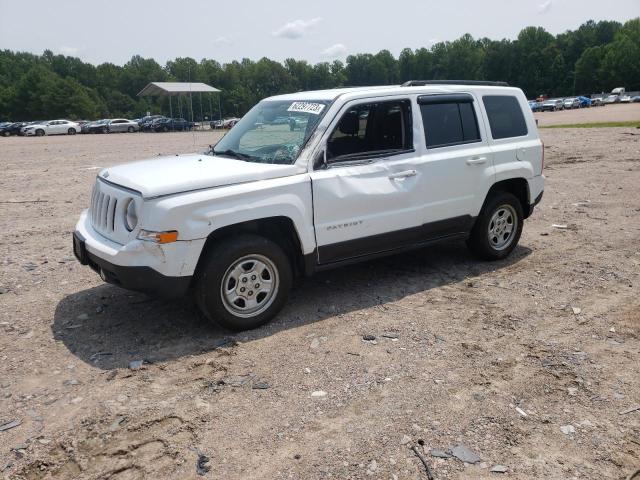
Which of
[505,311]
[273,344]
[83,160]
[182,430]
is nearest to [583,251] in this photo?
[505,311]

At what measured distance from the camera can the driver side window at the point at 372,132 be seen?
17.7ft

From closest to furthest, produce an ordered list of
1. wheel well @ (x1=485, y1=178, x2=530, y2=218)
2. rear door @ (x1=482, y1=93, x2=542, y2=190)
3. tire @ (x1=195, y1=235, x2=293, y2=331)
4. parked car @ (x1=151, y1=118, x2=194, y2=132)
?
tire @ (x1=195, y1=235, x2=293, y2=331) → rear door @ (x1=482, y1=93, x2=542, y2=190) → wheel well @ (x1=485, y1=178, x2=530, y2=218) → parked car @ (x1=151, y1=118, x2=194, y2=132)

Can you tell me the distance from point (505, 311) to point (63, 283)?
4670mm

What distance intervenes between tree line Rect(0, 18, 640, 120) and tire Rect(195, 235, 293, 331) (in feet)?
330

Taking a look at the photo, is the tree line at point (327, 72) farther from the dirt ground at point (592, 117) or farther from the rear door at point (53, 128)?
the dirt ground at point (592, 117)

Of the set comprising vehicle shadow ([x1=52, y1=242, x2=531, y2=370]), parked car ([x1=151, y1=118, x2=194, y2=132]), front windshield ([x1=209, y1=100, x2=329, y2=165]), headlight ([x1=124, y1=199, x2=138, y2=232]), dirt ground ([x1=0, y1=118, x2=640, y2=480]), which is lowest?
dirt ground ([x1=0, y1=118, x2=640, y2=480])

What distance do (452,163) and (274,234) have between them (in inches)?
84.4

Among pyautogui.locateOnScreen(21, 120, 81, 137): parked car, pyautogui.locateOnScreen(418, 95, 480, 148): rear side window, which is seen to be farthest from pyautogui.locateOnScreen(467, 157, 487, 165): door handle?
pyautogui.locateOnScreen(21, 120, 81, 137): parked car

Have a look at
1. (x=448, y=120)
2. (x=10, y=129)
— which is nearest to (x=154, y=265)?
(x=448, y=120)

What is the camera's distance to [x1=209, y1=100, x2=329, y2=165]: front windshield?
5266 mm

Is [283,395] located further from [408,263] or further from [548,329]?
[408,263]

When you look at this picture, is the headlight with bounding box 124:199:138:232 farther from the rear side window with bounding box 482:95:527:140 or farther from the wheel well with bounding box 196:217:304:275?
the rear side window with bounding box 482:95:527:140

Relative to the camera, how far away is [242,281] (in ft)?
16.0

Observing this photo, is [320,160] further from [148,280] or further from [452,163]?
[148,280]
